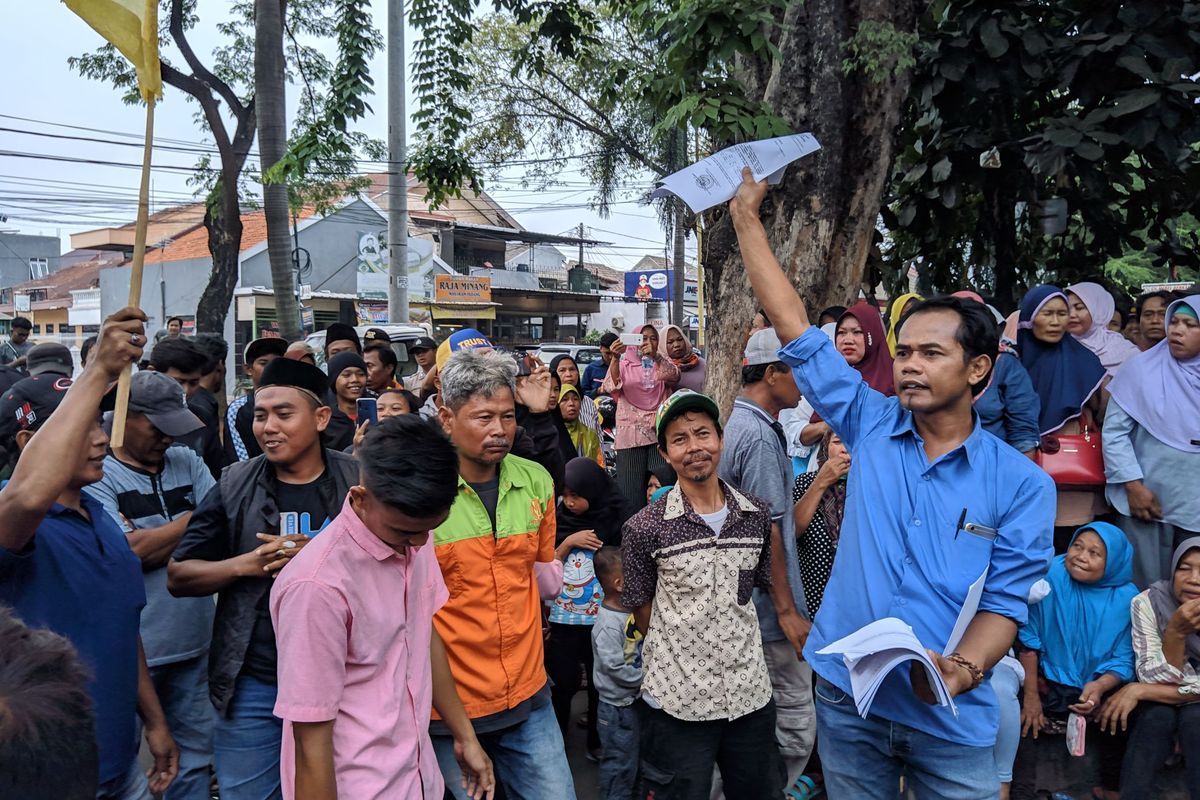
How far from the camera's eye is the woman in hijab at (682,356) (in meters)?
7.82

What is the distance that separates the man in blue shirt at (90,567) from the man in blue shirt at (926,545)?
1831 millimetres

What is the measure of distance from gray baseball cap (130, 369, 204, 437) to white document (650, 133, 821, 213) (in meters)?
1.88

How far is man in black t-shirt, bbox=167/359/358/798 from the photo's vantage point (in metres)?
2.66

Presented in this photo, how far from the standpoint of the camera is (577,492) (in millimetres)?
4484

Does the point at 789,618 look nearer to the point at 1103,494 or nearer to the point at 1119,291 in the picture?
the point at 1103,494

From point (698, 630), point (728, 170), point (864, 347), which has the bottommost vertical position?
point (698, 630)

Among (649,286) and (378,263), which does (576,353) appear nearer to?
(378,263)

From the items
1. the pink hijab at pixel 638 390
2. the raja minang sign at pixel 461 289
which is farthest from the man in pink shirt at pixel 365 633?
the raja minang sign at pixel 461 289

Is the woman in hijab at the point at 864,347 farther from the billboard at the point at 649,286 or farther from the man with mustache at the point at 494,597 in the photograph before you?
the billboard at the point at 649,286

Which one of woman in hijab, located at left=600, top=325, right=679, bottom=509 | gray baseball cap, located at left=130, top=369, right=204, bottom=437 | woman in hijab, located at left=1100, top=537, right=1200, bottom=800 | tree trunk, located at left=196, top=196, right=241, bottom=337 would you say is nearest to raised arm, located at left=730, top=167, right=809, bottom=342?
gray baseball cap, located at left=130, top=369, right=204, bottom=437

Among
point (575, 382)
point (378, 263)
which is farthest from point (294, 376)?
point (378, 263)

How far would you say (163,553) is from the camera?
3062 mm

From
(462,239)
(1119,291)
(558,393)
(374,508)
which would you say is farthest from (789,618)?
(462,239)

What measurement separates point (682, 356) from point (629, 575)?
497 cm
